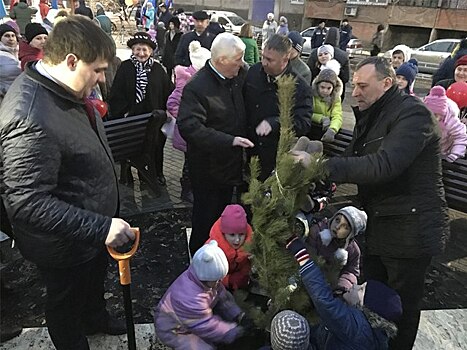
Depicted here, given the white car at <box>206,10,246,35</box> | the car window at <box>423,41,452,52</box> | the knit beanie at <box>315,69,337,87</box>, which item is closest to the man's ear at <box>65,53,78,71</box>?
the knit beanie at <box>315,69,337,87</box>

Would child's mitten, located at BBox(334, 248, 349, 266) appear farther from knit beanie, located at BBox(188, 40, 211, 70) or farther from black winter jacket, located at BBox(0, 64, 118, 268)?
knit beanie, located at BBox(188, 40, 211, 70)

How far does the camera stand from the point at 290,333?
1.92 metres

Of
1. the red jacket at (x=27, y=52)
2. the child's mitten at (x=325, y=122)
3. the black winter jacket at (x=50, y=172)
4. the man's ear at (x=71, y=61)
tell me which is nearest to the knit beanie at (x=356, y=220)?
the black winter jacket at (x=50, y=172)

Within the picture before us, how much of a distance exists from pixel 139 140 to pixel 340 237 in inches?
108

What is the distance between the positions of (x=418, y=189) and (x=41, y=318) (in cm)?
256

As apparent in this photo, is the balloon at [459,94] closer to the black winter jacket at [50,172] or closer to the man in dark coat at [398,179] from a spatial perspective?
the man in dark coat at [398,179]

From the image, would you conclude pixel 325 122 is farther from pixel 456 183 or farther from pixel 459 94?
pixel 459 94

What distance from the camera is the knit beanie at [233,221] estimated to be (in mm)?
2869

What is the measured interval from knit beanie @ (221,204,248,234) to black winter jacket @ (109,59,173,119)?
2596 millimetres

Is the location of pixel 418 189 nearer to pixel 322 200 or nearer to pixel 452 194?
pixel 322 200

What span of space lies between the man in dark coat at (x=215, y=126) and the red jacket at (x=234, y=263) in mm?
539

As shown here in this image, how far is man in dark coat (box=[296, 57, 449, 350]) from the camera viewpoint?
223 centimetres

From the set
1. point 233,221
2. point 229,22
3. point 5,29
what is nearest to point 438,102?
point 233,221

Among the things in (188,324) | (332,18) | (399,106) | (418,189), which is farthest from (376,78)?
(332,18)
